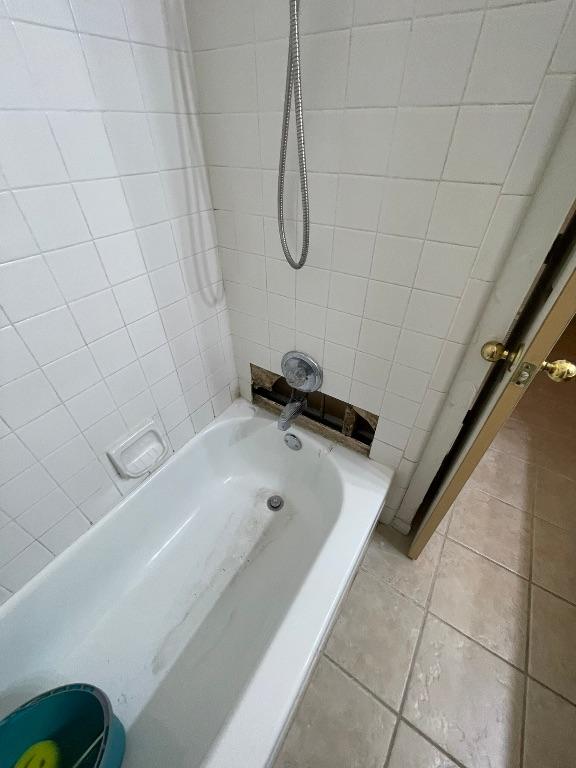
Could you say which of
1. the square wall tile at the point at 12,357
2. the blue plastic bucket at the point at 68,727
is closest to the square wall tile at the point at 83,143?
the square wall tile at the point at 12,357

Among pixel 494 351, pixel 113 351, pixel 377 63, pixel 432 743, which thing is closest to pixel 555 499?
pixel 432 743

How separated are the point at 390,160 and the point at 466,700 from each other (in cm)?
151

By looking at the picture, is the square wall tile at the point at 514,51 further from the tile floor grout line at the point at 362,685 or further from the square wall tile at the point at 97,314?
the tile floor grout line at the point at 362,685

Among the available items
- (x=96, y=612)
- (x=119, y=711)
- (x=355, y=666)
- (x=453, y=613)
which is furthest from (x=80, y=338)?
(x=453, y=613)

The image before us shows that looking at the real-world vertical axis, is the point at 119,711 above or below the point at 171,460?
below

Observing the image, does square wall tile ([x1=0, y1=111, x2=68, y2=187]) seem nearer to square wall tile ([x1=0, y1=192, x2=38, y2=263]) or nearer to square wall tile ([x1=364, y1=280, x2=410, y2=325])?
square wall tile ([x1=0, y1=192, x2=38, y2=263])

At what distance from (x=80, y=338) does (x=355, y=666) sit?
1.30m

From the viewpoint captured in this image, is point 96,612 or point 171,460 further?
point 171,460

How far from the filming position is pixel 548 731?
0.89 m

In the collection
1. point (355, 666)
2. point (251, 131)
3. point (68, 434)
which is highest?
point (251, 131)

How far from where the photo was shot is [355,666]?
1008 millimetres

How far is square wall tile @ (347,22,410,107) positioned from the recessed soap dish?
1.05m

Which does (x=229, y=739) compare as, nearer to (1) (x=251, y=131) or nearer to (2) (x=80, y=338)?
(2) (x=80, y=338)

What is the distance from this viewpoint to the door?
57 cm
